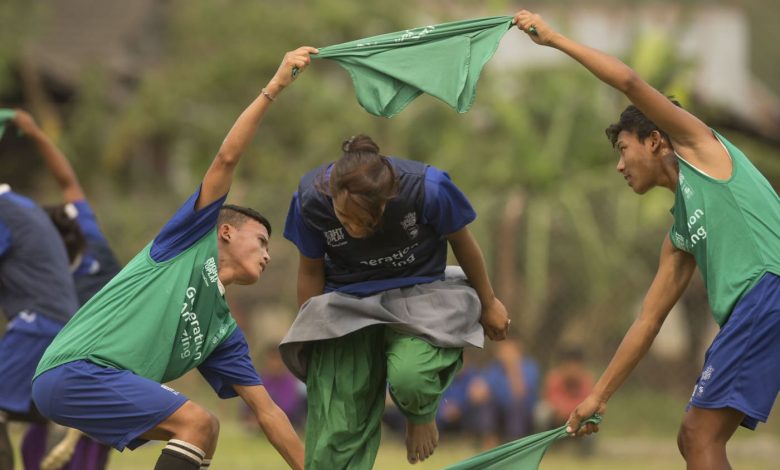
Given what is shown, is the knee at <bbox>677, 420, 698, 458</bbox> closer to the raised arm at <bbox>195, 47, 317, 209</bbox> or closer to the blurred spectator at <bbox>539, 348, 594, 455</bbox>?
the raised arm at <bbox>195, 47, 317, 209</bbox>

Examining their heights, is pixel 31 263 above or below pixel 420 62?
below

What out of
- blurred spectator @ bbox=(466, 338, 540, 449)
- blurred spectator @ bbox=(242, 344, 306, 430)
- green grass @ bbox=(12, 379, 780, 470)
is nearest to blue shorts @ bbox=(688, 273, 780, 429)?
green grass @ bbox=(12, 379, 780, 470)

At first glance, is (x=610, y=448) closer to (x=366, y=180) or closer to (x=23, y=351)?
(x=23, y=351)

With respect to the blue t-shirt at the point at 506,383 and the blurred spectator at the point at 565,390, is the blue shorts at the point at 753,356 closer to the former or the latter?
A: the blurred spectator at the point at 565,390

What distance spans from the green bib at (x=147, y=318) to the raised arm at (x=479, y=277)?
1.12m

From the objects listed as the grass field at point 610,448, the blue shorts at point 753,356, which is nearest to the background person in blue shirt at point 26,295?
the grass field at point 610,448

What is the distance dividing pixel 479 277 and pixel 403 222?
563mm

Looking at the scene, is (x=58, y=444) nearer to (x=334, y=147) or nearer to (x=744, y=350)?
(x=744, y=350)

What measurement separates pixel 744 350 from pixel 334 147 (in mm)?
11423

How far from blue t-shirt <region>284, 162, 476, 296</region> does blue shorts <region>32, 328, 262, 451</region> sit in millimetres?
951

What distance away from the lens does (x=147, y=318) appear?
17.6ft

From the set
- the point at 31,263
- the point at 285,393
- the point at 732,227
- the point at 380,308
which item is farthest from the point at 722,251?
the point at 285,393

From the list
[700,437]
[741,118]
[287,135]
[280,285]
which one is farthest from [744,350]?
[741,118]

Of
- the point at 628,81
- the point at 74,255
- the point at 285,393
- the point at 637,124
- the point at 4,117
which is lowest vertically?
the point at 285,393
